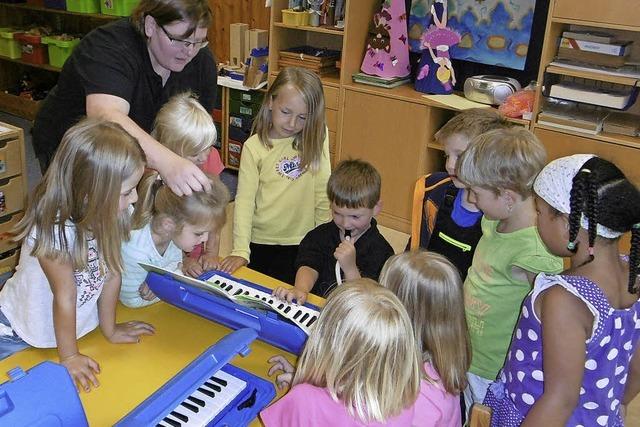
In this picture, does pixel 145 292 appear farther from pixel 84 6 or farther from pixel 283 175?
pixel 84 6

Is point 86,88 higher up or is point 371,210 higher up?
point 86,88

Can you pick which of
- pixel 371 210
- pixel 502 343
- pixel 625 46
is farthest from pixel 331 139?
pixel 502 343

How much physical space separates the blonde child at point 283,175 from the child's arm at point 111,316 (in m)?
0.68

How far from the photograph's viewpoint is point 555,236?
4.10ft

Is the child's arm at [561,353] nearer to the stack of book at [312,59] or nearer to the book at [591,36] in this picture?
the book at [591,36]

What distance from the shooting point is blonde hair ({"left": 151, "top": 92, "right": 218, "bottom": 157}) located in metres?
1.84

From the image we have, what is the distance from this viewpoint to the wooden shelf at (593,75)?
297 cm

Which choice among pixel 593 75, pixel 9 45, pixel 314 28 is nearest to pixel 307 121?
pixel 593 75

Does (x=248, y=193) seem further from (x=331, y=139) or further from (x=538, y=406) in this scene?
(x=331, y=139)

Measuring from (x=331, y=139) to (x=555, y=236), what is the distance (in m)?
2.89

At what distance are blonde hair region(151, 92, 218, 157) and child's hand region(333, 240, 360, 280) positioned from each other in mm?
515

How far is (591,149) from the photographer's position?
3184 mm

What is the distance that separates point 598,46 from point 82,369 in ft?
9.26

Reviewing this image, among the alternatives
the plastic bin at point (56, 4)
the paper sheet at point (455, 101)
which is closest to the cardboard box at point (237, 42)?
the paper sheet at point (455, 101)
